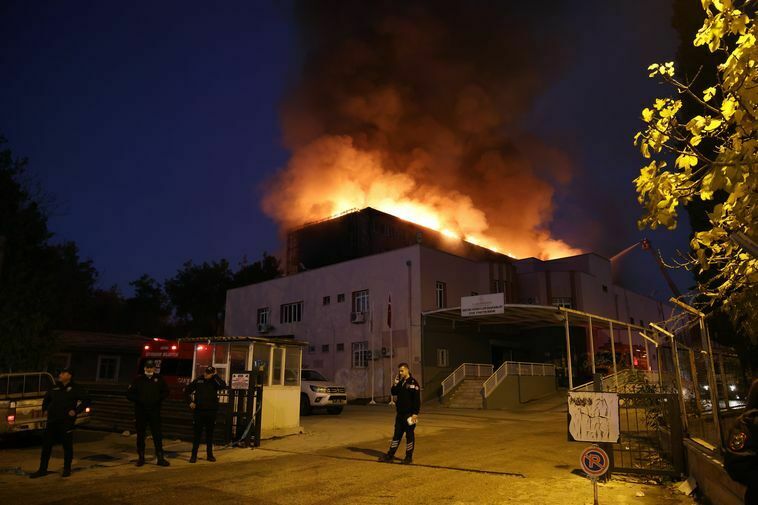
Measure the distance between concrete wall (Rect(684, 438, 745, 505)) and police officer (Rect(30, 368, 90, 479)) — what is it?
9136mm

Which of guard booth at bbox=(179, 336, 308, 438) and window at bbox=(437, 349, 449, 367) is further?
window at bbox=(437, 349, 449, 367)

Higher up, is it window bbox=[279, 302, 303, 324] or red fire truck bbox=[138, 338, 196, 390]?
window bbox=[279, 302, 303, 324]

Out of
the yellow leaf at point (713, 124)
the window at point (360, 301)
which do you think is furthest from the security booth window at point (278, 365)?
the window at point (360, 301)

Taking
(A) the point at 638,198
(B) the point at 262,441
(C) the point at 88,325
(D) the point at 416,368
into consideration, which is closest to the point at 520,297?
(D) the point at 416,368

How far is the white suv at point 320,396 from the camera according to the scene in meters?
21.2

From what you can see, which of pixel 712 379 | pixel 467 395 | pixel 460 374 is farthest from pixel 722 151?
pixel 460 374

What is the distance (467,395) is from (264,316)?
2044 centimetres

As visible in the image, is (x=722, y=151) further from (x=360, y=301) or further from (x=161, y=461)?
(x=360, y=301)

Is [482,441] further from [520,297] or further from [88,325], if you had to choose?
[88,325]

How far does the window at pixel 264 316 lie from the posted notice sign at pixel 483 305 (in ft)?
63.0

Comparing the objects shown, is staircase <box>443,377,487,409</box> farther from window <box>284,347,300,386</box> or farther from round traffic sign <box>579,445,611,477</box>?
round traffic sign <box>579,445,611,477</box>

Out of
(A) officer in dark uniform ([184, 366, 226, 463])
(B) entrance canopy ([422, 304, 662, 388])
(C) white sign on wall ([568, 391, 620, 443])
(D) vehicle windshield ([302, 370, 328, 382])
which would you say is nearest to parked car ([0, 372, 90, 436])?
(A) officer in dark uniform ([184, 366, 226, 463])

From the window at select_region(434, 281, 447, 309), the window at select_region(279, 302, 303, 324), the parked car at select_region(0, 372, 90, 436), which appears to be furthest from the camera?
the window at select_region(279, 302, 303, 324)

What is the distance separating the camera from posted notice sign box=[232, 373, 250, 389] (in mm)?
12641
